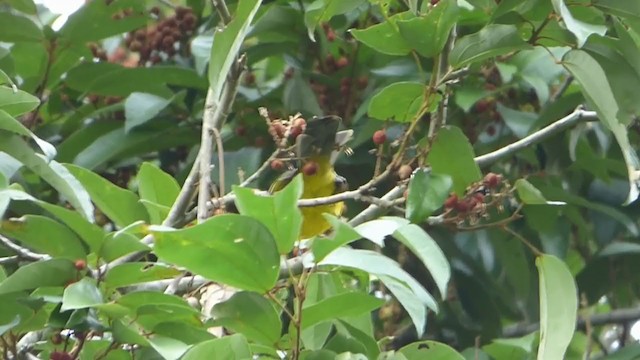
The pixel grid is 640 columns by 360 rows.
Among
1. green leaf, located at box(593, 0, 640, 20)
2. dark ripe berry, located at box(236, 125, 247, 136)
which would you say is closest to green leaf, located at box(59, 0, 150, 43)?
dark ripe berry, located at box(236, 125, 247, 136)

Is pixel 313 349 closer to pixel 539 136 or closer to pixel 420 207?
pixel 420 207

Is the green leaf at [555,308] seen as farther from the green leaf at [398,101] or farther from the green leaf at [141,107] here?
the green leaf at [141,107]

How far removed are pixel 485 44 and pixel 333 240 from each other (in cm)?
42

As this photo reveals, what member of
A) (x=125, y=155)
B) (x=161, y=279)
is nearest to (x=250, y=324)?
(x=161, y=279)

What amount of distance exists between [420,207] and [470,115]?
2.84 ft

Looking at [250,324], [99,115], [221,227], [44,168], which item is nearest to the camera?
[221,227]

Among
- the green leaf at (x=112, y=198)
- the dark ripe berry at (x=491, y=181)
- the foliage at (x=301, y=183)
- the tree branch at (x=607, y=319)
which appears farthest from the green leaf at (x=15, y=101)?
the tree branch at (x=607, y=319)

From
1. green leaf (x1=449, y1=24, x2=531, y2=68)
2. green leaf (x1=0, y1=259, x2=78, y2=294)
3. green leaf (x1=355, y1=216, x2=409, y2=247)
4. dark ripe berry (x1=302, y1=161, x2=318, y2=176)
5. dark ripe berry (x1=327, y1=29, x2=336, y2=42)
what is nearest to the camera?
green leaf (x1=355, y1=216, x2=409, y2=247)

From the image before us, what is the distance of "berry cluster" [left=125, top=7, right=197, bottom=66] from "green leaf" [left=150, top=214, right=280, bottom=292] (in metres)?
1.19

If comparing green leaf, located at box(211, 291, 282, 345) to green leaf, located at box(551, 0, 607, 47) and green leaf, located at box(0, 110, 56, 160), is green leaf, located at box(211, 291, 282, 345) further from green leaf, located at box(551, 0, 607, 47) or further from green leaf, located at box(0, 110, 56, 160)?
green leaf, located at box(551, 0, 607, 47)

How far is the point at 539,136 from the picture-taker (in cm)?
144

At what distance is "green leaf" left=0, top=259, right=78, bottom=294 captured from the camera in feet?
3.76

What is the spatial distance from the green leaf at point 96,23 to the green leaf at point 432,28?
924mm

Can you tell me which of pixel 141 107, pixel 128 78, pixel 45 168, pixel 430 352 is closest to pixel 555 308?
pixel 430 352
